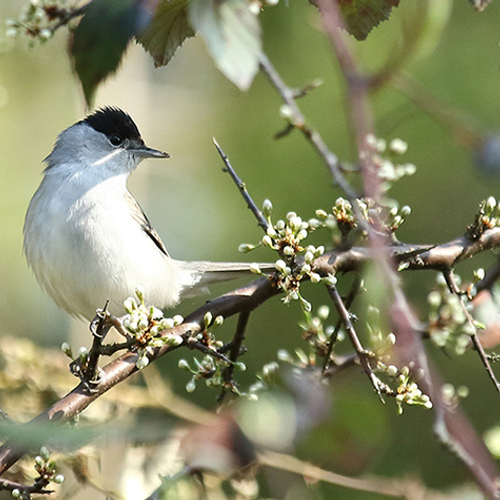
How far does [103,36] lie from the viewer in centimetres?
127

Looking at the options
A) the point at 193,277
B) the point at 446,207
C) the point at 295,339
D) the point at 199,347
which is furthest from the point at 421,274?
the point at 199,347

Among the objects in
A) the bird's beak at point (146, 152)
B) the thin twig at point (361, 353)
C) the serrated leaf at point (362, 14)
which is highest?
the serrated leaf at point (362, 14)

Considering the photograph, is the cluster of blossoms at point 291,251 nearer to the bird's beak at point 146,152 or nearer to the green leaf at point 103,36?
the green leaf at point 103,36

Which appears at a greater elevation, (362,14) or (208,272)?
(362,14)

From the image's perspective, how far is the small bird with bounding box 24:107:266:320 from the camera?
10.6ft

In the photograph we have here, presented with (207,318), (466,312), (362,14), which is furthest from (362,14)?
(207,318)

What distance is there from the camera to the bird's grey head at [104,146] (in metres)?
3.73

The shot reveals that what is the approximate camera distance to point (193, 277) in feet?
12.5

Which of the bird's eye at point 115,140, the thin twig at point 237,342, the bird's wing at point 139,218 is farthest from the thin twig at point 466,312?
the bird's eye at point 115,140

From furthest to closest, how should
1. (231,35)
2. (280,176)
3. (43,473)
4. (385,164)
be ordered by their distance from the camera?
(280,176) < (43,473) < (385,164) < (231,35)

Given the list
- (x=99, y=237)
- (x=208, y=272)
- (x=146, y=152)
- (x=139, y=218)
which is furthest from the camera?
(x=146, y=152)

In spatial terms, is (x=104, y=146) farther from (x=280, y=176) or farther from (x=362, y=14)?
(x=362, y=14)

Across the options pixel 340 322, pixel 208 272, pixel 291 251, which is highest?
pixel 291 251

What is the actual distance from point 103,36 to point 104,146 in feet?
8.80
